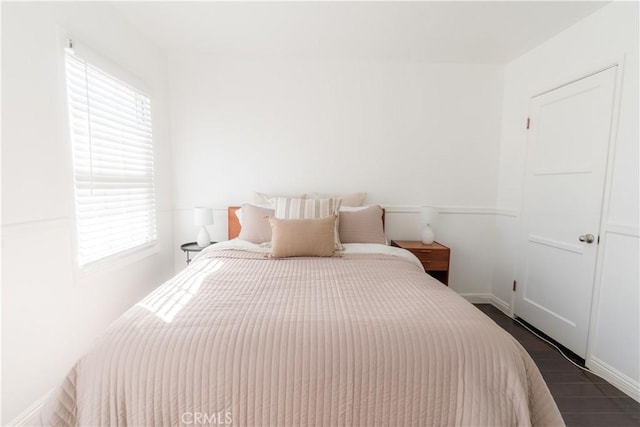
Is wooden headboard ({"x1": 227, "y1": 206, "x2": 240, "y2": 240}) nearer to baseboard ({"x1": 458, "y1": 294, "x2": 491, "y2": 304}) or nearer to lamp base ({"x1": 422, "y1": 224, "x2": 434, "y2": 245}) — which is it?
lamp base ({"x1": 422, "y1": 224, "x2": 434, "y2": 245})

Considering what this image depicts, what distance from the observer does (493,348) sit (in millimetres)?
1061

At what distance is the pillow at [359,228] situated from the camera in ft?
8.39

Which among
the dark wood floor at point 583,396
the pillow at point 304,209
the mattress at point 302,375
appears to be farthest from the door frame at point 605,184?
the pillow at point 304,209

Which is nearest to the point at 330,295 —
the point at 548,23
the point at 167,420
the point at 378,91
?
the point at 167,420

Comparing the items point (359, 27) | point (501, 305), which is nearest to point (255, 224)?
point (359, 27)

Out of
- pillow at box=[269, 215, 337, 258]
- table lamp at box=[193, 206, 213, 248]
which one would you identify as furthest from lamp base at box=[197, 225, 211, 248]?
pillow at box=[269, 215, 337, 258]

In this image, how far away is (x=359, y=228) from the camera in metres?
2.57

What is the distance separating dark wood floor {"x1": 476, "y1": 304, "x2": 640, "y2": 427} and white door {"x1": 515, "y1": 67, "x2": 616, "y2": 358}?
22cm

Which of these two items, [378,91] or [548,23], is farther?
[378,91]

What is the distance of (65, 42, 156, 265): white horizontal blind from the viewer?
1.84 m

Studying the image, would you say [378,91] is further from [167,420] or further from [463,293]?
[167,420]

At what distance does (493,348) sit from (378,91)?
2.62m

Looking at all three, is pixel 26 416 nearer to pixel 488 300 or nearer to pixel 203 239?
pixel 203 239

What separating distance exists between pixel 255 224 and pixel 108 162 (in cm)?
117
